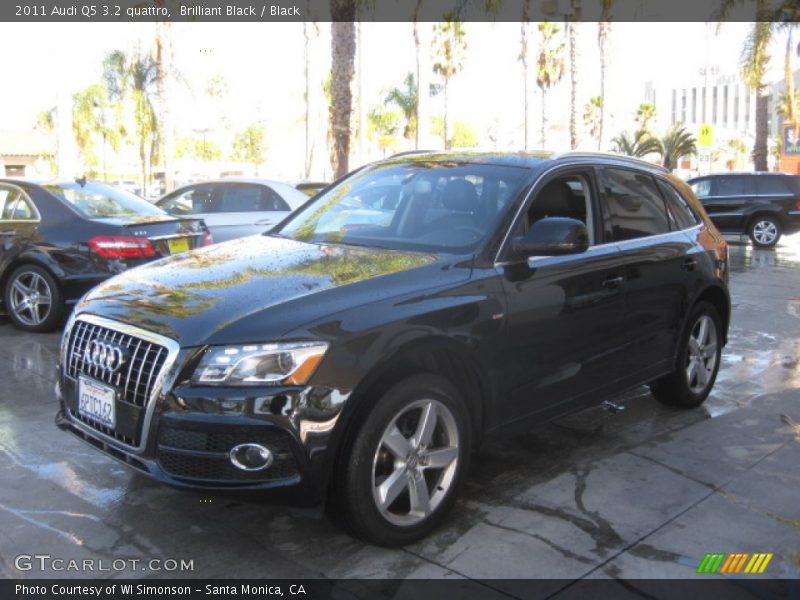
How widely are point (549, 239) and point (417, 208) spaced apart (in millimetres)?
895

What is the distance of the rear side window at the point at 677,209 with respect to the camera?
541 centimetres

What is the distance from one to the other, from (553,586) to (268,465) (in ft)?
4.18


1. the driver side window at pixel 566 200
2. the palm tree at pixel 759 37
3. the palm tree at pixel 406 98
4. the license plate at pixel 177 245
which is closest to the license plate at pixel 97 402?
the driver side window at pixel 566 200

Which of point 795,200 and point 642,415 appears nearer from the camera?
point 642,415

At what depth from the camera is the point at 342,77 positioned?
1457 cm

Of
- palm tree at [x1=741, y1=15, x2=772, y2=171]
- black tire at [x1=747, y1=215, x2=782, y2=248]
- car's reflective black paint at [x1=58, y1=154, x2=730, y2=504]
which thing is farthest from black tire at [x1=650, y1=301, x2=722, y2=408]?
palm tree at [x1=741, y1=15, x2=772, y2=171]

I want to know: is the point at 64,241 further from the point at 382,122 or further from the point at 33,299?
the point at 382,122

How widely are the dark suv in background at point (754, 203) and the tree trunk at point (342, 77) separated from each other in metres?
8.67

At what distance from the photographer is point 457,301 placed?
3621 millimetres

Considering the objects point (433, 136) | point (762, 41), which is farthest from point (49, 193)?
point (433, 136)

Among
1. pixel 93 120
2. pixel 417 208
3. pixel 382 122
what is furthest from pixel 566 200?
pixel 93 120

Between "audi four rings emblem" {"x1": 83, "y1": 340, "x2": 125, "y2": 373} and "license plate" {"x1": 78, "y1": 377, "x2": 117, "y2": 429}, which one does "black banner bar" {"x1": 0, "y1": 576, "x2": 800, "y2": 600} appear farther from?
"audi four rings emblem" {"x1": 83, "y1": 340, "x2": 125, "y2": 373}

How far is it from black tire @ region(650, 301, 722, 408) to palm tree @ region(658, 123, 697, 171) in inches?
1414

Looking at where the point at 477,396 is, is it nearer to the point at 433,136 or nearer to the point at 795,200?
the point at 795,200
